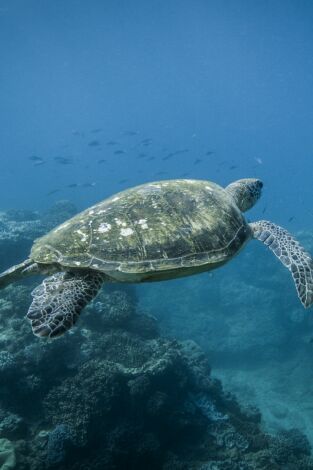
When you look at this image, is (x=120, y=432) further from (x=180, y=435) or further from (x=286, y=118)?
(x=286, y=118)

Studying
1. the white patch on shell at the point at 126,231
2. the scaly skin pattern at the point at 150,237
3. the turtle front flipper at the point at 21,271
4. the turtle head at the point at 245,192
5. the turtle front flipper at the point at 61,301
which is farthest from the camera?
the turtle head at the point at 245,192

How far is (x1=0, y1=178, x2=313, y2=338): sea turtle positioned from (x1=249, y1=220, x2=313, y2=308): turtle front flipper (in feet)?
0.05

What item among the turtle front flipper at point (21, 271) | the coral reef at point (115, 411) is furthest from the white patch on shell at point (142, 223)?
the coral reef at point (115, 411)

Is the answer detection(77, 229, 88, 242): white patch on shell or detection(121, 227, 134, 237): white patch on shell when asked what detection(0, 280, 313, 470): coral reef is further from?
detection(121, 227, 134, 237): white patch on shell

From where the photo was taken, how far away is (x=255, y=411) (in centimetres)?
930

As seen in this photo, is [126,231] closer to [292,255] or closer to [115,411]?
[292,255]

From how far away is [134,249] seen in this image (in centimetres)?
377

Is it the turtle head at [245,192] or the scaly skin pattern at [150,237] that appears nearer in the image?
the scaly skin pattern at [150,237]

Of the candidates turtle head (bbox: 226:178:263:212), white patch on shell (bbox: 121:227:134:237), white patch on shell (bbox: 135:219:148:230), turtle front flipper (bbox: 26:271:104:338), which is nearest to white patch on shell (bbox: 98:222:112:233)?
white patch on shell (bbox: 121:227:134:237)

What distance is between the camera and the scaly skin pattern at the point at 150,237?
3732 millimetres

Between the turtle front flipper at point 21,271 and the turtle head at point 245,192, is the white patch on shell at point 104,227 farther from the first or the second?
the turtle head at point 245,192

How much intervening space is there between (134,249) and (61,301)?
997 millimetres

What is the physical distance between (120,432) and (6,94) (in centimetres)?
8201

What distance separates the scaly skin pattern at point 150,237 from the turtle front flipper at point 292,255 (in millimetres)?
547
